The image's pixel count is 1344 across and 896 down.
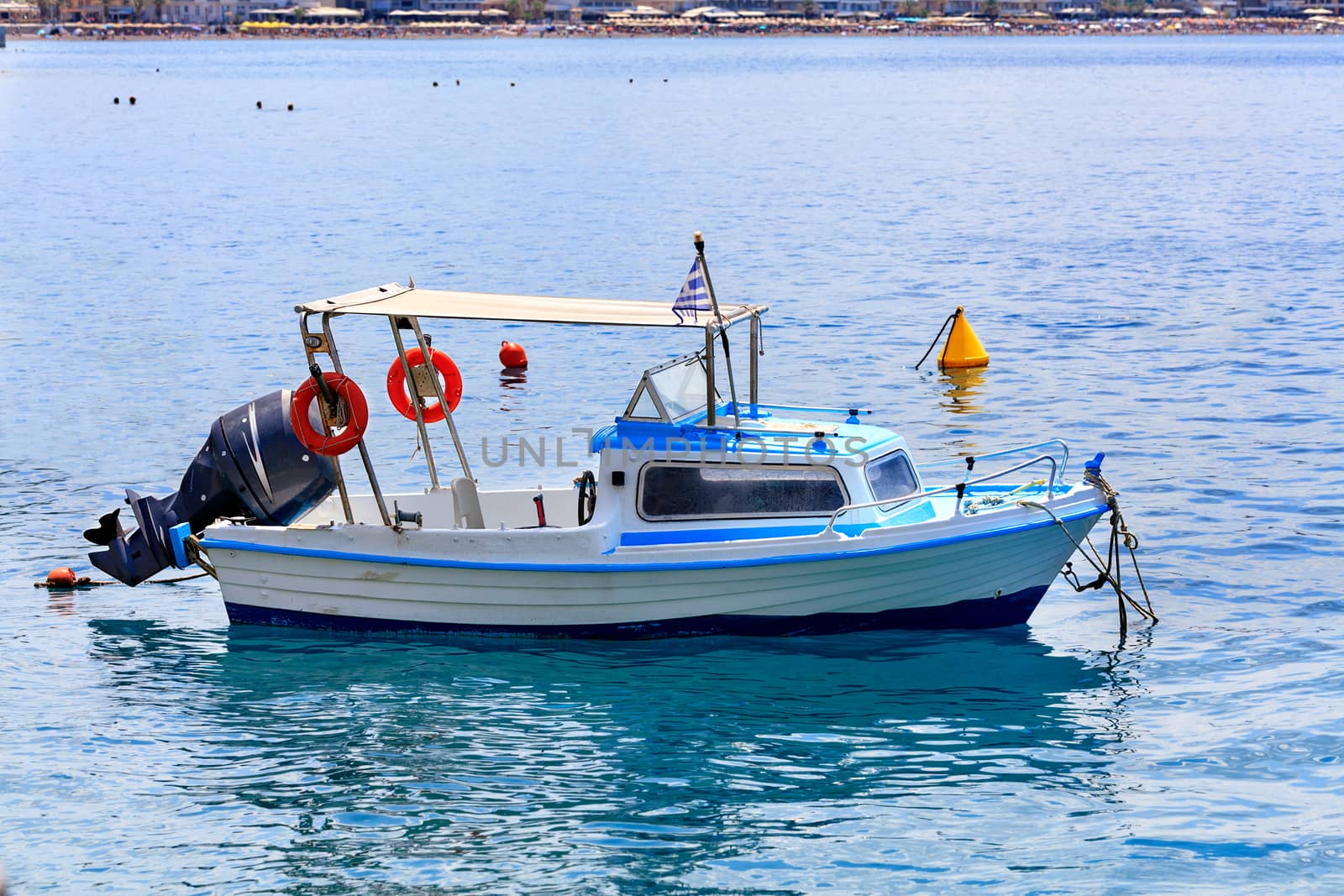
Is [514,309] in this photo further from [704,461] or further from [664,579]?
[664,579]

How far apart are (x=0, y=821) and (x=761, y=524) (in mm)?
7159

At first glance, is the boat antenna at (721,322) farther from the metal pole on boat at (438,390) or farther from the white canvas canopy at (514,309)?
the metal pole on boat at (438,390)

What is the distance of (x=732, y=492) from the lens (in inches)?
583

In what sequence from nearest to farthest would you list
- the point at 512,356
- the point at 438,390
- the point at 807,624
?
the point at 807,624 → the point at 438,390 → the point at 512,356

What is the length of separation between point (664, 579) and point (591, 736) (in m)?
1.91

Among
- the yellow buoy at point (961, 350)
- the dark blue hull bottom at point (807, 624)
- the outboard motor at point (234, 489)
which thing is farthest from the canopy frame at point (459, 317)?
the yellow buoy at point (961, 350)

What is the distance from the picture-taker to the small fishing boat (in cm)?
1451

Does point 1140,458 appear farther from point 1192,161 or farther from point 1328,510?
point 1192,161

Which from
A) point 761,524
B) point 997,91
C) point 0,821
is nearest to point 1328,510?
point 761,524

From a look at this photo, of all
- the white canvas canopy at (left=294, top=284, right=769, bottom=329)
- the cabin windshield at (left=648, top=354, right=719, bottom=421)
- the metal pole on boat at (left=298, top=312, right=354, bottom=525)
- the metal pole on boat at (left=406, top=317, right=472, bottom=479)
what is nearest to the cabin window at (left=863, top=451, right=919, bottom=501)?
the cabin windshield at (left=648, top=354, right=719, bottom=421)

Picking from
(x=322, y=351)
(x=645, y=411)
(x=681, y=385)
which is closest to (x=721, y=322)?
(x=681, y=385)

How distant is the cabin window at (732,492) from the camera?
48.3ft

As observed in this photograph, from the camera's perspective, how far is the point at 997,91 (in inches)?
4860

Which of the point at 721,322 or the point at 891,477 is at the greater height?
the point at 721,322
